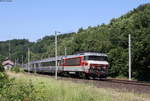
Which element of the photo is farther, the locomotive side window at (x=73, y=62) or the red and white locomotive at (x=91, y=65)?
the locomotive side window at (x=73, y=62)

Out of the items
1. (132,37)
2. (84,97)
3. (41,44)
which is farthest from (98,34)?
(41,44)

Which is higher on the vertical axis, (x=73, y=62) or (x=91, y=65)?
(x=73, y=62)

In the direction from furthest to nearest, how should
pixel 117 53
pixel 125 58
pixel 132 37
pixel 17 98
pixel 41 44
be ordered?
1. pixel 41 44
2. pixel 117 53
3. pixel 125 58
4. pixel 132 37
5. pixel 17 98

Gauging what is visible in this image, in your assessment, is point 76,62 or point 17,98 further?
point 76,62

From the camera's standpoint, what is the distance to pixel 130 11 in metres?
80.2

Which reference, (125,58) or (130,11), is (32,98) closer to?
(125,58)

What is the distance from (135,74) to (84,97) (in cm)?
3780

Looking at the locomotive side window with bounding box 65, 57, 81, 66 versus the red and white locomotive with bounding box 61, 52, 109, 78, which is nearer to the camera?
the red and white locomotive with bounding box 61, 52, 109, 78

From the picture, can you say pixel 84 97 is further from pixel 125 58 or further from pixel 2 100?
pixel 125 58

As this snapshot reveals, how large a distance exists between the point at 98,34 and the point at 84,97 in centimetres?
6403

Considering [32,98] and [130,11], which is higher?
[130,11]

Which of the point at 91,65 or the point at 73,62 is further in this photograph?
the point at 73,62

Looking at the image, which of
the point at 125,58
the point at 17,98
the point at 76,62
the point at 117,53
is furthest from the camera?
the point at 117,53

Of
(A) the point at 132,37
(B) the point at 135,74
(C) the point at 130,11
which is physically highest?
(C) the point at 130,11
